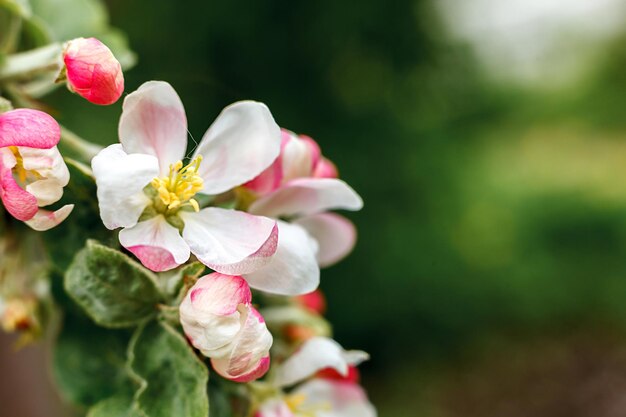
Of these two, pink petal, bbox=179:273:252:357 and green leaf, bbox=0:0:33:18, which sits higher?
green leaf, bbox=0:0:33:18

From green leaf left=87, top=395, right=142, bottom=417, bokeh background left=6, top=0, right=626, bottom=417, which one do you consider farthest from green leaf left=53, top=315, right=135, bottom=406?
bokeh background left=6, top=0, right=626, bottom=417

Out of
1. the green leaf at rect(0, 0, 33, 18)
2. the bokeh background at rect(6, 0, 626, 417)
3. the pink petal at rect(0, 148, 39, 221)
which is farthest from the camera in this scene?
the bokeh background at rect(6, 0, 626, 417)

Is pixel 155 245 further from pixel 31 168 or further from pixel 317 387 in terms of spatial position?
pixel 317 387

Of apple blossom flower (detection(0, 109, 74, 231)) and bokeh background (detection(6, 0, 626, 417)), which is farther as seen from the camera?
bokeh background (detection(6, 0, 626, 417))

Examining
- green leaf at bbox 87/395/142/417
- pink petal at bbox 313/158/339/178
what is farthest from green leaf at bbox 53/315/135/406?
pink petal at bbox 313/158/339/178

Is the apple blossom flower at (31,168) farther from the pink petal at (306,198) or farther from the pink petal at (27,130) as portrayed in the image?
the pink petal at (306,198)

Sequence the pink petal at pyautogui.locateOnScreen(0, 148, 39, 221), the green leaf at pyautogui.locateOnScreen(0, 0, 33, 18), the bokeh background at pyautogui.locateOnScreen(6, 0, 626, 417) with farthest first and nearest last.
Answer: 1. the bokeh background at pyautogui.locateOnScreen(6, 0, 626, 417)
2. the green leaf at pyautogui.locateOnScreen(0, 0, 33, 18)
3. the pink petal at pyautogui.locateOnScreen(0, 148, 39, 221)

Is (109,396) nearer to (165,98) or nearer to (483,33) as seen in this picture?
(165,98)

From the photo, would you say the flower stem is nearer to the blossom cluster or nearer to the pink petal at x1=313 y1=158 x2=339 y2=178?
the blossom cluster
